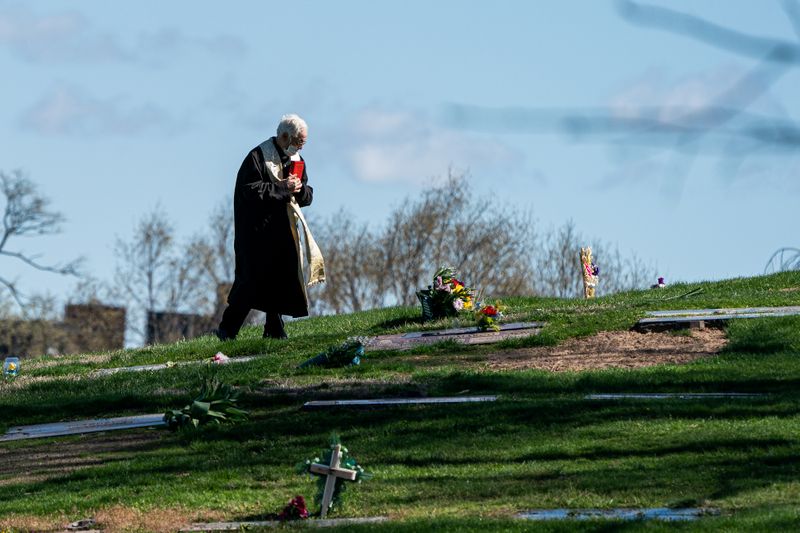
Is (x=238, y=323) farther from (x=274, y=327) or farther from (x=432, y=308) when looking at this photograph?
(x=432, y=308)

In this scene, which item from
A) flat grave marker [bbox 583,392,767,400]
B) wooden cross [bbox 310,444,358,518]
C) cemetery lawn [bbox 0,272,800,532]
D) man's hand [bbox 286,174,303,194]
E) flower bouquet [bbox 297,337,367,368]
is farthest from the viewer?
man's hand [bbox 286,174,303,194]

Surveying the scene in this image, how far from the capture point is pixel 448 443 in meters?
11.8

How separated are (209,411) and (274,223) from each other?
523 cm

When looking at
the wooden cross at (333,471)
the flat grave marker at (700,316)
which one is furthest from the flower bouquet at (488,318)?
the wooden cross at (333,471)

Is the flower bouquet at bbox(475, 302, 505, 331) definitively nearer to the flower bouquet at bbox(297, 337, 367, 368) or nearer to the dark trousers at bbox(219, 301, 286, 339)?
the flower bouquet at bbox(297, 337, 367, 368)

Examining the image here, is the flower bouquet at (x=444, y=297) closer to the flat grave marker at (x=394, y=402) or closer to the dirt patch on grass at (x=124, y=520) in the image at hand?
the flat grave marker at (x=394, y=402)

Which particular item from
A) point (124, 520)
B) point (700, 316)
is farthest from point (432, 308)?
point (124, 520)

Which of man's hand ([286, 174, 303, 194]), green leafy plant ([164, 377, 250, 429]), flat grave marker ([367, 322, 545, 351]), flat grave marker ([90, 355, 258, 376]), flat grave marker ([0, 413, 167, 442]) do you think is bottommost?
flat grave marker ([0, 413, 167, 442])

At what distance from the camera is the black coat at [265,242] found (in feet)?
59.5

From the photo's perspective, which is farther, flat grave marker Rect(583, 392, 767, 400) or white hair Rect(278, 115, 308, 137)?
white hair Rect(278, 115, 308, 137)

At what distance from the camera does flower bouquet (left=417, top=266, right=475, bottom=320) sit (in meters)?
18.5

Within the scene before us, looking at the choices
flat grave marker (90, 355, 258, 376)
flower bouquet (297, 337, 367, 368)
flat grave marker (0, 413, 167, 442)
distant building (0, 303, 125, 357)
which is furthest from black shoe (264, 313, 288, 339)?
distant building (0, 303, 125, 357)

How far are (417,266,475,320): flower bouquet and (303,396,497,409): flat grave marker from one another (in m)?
4.96

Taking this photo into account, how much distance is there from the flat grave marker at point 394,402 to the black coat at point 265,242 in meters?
4.82
